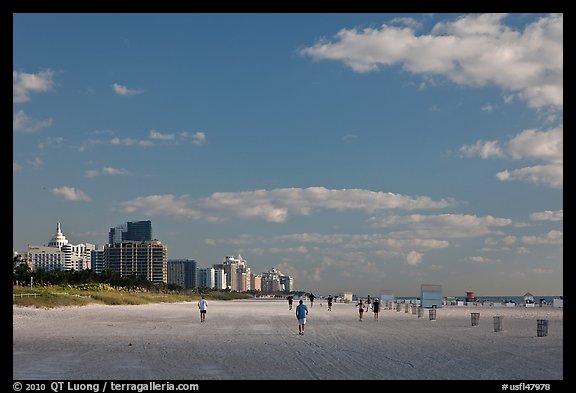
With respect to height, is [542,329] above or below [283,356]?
below

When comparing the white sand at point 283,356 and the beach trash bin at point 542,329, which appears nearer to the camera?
the white sand at point 283,356

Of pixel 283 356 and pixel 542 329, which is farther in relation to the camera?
pixel 542 329

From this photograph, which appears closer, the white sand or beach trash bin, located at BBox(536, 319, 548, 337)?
the white sand
